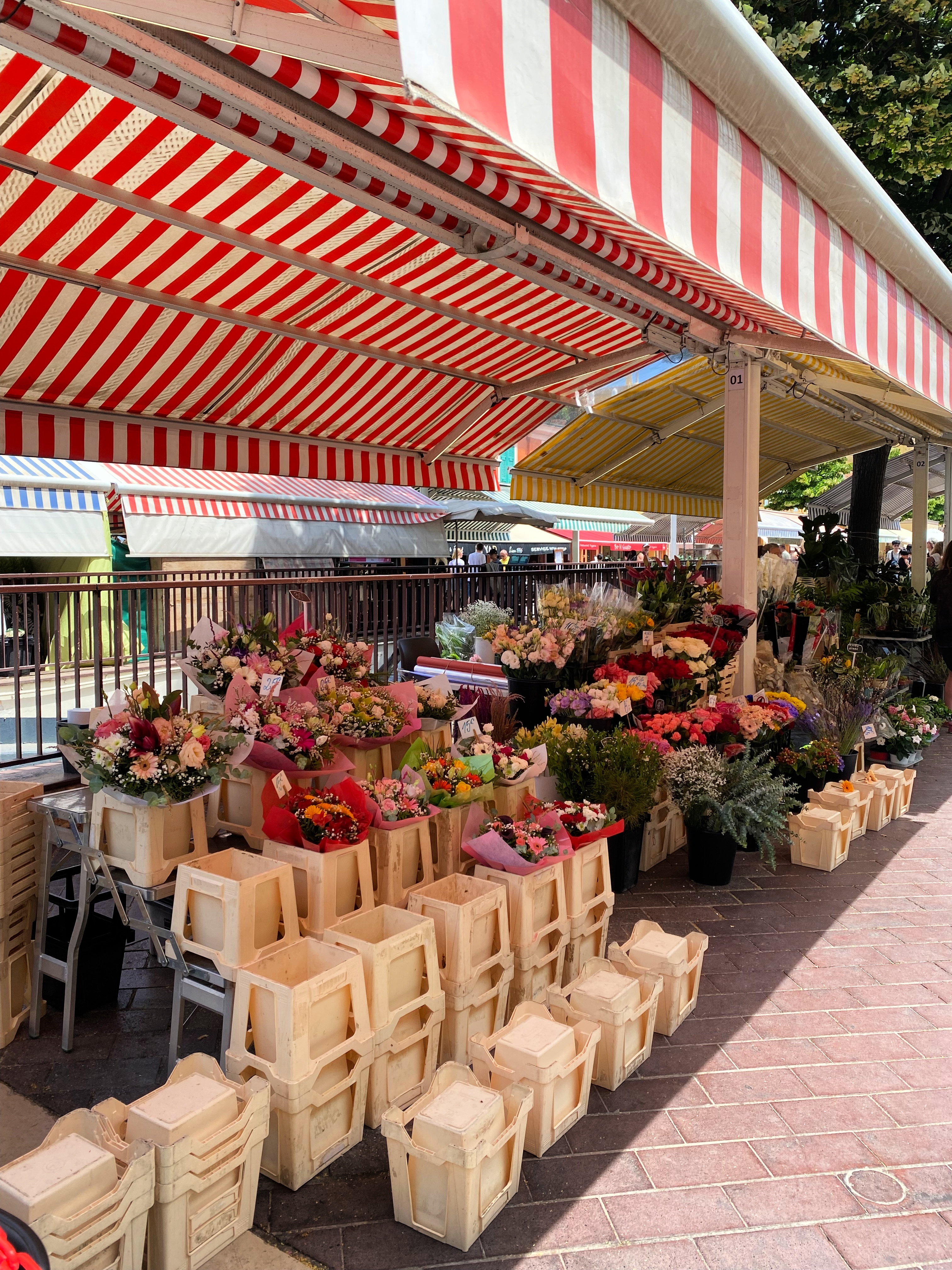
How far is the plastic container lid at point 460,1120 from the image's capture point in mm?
1982

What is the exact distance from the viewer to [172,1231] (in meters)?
1.87

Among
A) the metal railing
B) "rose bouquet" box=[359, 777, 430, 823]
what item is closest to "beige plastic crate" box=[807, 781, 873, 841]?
"rose bouquet" box=[359, 777, 430, 823]

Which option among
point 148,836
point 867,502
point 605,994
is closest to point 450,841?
point 605,994

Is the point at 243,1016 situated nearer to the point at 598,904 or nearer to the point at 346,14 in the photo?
the point at 598,904

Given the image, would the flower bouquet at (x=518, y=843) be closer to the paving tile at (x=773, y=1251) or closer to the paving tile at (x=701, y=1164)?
the paving tile at (x=701, y=1164)

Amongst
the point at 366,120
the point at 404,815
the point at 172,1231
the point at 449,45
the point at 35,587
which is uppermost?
the point at 366,120

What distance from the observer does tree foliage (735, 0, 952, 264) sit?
780 cm

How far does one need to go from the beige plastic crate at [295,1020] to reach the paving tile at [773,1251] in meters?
0.95

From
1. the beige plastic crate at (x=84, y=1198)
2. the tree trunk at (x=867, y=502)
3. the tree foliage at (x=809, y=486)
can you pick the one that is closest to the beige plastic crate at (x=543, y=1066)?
the beige plastic crate at (x=84, y=1198)

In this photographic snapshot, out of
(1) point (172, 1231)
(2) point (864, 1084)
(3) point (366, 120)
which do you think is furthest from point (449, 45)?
(2) point (864, 1084)

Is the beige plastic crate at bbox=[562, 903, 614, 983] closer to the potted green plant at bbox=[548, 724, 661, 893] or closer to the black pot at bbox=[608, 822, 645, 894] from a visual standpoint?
the potted green plant at bbox=[548, 724, 661, 893]

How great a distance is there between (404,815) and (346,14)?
2.19 metres

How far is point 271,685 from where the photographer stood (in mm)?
3344

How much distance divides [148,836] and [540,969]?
135cm
